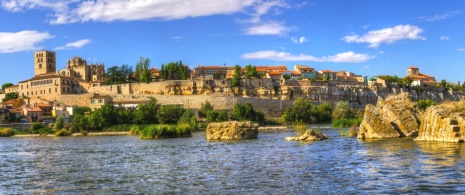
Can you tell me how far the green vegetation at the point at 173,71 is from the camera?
10931cm

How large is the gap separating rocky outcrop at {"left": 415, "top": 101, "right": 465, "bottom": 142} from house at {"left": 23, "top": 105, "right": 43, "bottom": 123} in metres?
65.1

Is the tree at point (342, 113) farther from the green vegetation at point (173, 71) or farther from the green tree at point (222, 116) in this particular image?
the green vegetation at point (173, 71)

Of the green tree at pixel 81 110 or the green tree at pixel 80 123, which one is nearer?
the green tree at pixel 80 123

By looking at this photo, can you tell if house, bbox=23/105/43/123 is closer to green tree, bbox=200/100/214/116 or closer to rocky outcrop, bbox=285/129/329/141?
green tree, bbox=200/100/214/116

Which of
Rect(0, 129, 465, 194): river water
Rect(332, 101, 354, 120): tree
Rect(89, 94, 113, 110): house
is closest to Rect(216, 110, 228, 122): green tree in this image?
Rect(332, 101, 354, 120): tree

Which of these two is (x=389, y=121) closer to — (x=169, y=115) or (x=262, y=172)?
(x=262, y=172)

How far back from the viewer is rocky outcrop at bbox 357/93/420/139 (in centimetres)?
3262

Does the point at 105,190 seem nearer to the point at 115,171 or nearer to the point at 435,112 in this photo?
the point at 115,171

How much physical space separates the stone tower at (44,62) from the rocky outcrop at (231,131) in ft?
311

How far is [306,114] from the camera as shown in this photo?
82.1m

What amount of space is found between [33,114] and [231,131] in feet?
170

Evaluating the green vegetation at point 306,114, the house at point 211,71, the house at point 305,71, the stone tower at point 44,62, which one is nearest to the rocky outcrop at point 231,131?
the green vegetation at point 306,114

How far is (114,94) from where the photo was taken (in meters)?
97.2

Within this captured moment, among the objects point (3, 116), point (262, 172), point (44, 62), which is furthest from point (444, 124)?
point (44, 62)
